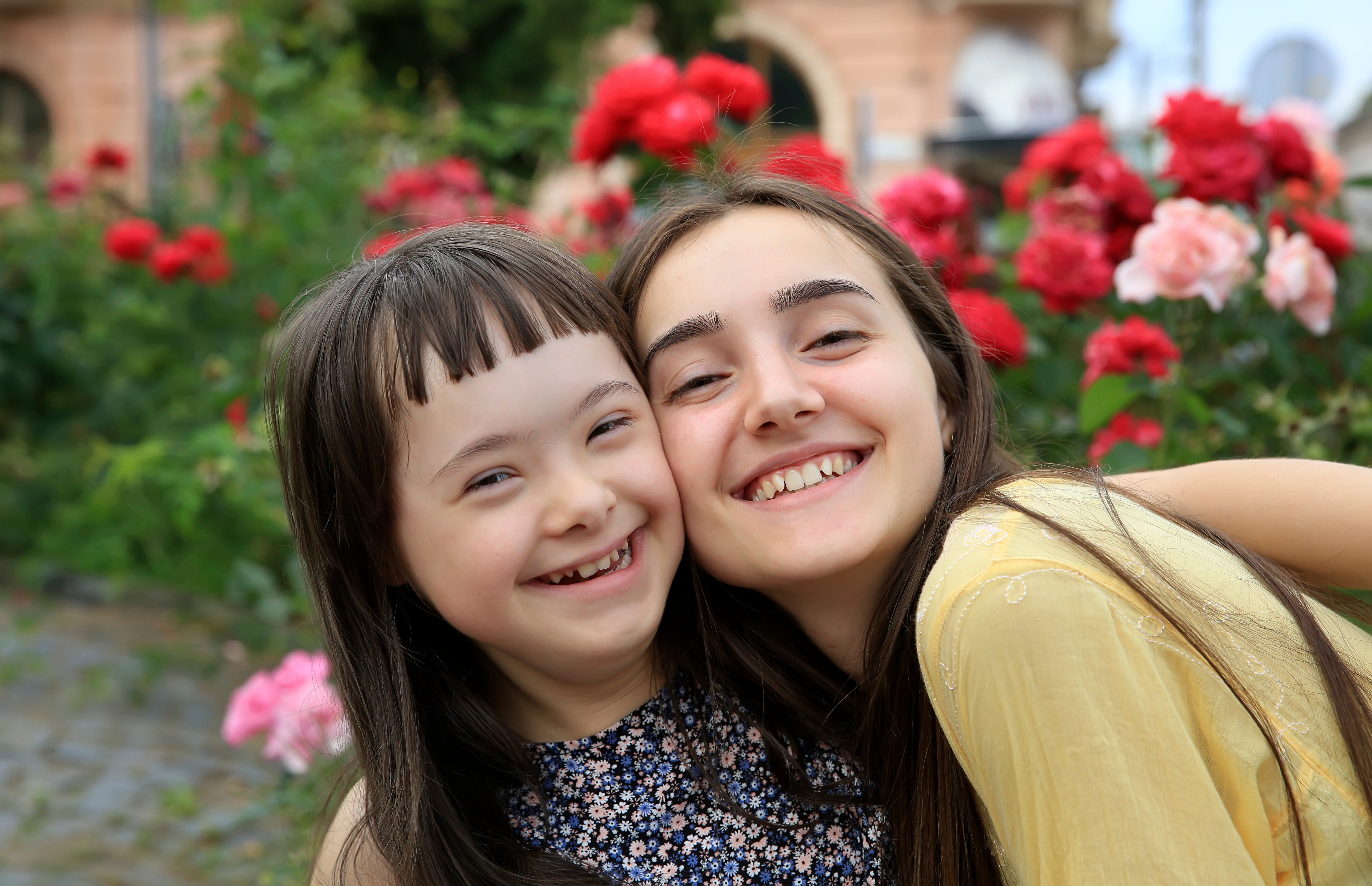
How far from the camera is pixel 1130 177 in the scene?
2438 mm

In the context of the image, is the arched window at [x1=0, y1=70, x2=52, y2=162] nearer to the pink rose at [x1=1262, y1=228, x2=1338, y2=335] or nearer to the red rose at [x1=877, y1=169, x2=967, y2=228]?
the red rose at [x1=877, y1=169, x2=967, y2=228]

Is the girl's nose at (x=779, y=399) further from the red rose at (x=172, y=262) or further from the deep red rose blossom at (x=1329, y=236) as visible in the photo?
the red rose at (x=172, y=262)

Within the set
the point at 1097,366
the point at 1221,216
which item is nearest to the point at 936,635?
the point at 1097,366

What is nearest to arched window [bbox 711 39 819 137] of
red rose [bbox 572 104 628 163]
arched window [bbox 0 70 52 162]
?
arched window [bbox 0 70 52 162]

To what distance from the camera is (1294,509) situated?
4.98 ft

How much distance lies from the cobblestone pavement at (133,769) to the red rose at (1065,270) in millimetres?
1803

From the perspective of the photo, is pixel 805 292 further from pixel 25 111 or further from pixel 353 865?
pixel 25 111

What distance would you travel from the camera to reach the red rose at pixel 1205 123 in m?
2.40

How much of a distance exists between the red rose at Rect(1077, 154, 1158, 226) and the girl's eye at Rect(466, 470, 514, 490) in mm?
1588

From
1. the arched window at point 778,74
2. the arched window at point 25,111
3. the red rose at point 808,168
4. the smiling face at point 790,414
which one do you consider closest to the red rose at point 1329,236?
the red rose at point 808,168

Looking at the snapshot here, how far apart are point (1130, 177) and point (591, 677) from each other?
5.29ft

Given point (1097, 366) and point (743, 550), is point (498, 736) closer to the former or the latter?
point (743, 550)

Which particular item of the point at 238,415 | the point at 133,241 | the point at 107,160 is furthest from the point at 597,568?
the point at 107,160

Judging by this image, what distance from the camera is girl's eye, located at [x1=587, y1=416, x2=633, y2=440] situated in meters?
1.51
